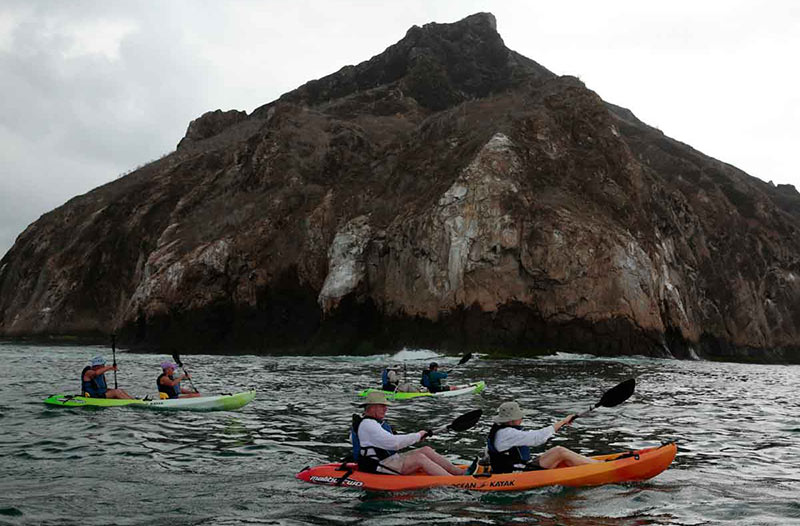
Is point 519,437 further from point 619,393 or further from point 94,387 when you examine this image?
point 94,387

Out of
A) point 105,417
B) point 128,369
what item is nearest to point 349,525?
point 105,417

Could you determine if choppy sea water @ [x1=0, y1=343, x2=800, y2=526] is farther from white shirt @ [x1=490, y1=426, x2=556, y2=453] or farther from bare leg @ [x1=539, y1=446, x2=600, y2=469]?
white shirt @ [x1=490, y1=426, x2=556, y2=453]

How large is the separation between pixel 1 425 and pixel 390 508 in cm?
1222

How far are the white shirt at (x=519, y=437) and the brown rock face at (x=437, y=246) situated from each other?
1271 inches

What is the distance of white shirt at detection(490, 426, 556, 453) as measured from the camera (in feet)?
36.7

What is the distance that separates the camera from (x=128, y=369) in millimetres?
35062

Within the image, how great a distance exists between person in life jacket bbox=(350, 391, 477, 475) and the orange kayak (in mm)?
203

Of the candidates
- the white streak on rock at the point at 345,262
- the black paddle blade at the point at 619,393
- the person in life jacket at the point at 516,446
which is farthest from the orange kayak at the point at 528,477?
the white streak on rock at the point at 345,262

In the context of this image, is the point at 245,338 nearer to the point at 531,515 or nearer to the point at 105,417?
the point at 105,417

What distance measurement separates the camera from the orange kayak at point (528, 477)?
11055 mm

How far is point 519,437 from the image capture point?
11.3 metres

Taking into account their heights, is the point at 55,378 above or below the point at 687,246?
below

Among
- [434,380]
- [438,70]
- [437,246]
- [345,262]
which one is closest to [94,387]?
[434,380]

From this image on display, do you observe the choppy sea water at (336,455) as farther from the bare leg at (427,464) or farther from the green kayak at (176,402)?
the bare leg at (427,464)
